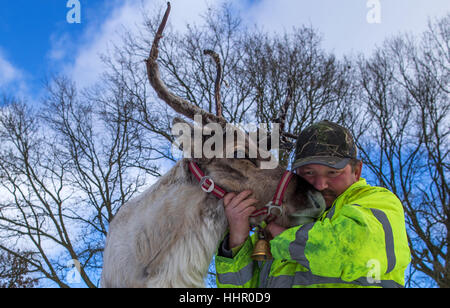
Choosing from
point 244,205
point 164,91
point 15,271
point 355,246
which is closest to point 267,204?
point 244,205

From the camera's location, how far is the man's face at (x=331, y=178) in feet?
9.96

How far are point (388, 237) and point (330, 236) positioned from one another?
362 mm

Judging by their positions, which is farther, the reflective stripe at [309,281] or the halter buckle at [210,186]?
the halter buckle at [210,186]

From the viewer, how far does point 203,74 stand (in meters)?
15.4

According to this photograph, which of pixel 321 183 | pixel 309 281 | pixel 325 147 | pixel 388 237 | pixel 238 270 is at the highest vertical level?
pixel 325 147

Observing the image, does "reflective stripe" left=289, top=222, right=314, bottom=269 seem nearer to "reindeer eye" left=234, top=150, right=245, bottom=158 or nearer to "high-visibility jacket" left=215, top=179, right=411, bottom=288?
"high-visibility jacket" left=215, top=179, right=411, bottom=288

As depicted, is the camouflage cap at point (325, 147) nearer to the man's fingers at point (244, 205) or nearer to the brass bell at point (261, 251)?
the man's fingers at point (244, 205)

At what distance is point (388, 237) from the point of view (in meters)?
2.34

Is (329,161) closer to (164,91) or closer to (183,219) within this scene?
(183,219)

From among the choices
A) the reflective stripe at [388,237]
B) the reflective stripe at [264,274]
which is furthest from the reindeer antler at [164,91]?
the reflective stripe at [388,237]

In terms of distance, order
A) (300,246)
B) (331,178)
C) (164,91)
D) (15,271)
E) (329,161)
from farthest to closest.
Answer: (15,271), (164,91), (331,178), (329,161), (300,246)

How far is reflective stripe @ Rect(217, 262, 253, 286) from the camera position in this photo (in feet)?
10.0

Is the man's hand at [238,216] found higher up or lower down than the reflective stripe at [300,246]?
higher up
